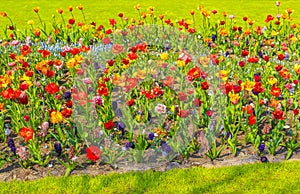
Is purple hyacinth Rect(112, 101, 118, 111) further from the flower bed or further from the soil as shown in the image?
the soil

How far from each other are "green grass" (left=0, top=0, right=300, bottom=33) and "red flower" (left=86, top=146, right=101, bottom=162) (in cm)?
966

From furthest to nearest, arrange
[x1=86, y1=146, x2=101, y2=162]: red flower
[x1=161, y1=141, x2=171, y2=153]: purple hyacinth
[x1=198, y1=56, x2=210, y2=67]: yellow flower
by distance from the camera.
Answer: [x1=198, y1=56, x2=210, y2=67]: yellow flower, [x1=161, y1=141, x2=171, y2=153]: purple hyacinth, [x1=86, y1=146, x2=101, y2=162]: red flower

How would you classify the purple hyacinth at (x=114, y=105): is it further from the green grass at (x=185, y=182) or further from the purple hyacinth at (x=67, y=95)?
the green grass at (x=185, y=182)

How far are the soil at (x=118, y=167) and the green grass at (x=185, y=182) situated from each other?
0.39 ft

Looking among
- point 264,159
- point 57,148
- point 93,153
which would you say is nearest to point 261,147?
point 264,159

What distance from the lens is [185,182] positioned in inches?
199

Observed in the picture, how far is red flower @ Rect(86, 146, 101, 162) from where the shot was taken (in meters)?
5.11

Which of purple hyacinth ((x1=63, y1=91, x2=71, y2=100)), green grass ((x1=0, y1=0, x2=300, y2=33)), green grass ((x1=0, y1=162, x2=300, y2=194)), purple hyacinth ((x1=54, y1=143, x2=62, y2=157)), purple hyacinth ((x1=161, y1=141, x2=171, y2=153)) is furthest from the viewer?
green grass ((x1=0, y1=0, x2=300, y2=33))

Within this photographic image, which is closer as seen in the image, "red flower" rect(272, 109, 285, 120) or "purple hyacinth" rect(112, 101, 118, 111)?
"red flower" rect(272, 109, 285, 120)

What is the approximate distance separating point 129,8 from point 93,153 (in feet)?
43.0

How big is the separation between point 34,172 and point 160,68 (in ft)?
11.2

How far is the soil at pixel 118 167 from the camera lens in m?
5.29

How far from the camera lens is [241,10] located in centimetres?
1650

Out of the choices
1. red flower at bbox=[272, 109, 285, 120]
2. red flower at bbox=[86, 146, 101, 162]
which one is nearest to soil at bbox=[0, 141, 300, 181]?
red flower at bbox=[86, 146, 101, 162]
